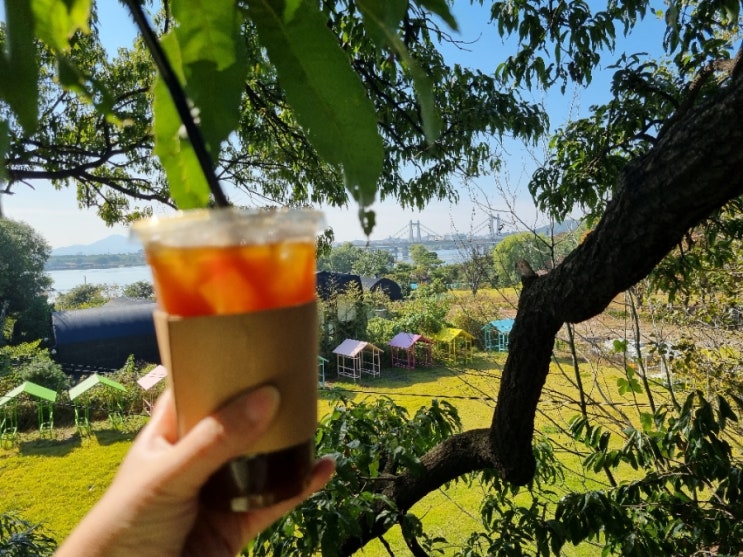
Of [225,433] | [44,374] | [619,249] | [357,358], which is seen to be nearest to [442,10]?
[225,433]

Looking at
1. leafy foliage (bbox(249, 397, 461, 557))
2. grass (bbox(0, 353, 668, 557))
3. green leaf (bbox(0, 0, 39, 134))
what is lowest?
grass (bbox(0, 353, 668, 557))

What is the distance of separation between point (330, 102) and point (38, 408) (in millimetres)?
10426

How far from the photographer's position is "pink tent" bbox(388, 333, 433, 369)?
11.2m

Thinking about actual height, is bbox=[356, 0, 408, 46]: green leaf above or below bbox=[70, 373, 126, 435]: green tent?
above

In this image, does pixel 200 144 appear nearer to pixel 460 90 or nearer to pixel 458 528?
pixel 460 90

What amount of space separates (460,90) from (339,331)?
883 cm

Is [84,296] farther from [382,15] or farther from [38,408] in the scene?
[382,15]

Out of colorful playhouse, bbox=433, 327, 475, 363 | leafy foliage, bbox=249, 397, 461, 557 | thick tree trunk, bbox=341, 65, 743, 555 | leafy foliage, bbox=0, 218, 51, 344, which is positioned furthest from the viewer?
colorful playhouse, bbox=433, 327, 475, 363

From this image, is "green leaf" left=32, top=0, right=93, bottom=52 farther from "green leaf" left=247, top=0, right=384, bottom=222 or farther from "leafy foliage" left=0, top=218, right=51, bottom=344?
"leafy foliage" left=0, top=218, right=51, bottom=344

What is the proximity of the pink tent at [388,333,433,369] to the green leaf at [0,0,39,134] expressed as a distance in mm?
11039

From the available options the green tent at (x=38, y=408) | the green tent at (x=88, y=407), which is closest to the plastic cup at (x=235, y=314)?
the green tent at (x=88, y=407)

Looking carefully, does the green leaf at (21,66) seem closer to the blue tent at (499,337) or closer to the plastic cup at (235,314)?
the plastic cup at (235,314)

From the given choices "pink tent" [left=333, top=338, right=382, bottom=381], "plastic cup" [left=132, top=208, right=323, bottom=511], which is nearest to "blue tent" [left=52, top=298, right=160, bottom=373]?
"pink tent" [left=333, top=338, right=382, bottom=381]

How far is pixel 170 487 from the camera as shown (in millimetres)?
423
